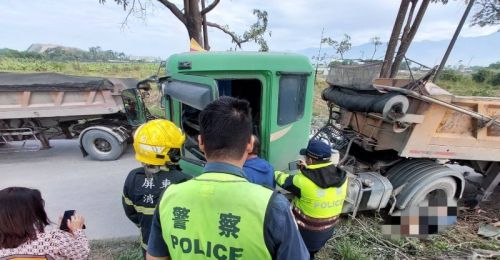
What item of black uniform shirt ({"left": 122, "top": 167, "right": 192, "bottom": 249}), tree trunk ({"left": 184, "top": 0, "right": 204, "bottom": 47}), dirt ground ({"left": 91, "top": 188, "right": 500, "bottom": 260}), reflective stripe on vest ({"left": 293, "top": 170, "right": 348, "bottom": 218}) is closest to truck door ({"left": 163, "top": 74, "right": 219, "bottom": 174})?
black uniform shirt ({"left": 122, "top": 167, "right": 192, "bottom": 249})

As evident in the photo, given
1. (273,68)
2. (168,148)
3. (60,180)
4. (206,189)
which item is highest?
(273,68)

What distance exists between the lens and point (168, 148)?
2.23m

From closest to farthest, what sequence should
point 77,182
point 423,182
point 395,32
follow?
point 423,182, point 77,182, point 395,32

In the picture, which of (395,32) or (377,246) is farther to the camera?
(395,32)

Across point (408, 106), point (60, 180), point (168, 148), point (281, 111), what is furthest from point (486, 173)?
point (60, 180)

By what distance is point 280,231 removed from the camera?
1.14 m

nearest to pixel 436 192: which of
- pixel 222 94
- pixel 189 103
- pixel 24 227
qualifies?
pixel 222 94

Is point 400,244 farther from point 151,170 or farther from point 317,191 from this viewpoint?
point 151,170

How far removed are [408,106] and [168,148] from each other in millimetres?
2835

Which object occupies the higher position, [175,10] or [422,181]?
[175,10]

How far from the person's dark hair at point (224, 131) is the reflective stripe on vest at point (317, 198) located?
62.5 inches

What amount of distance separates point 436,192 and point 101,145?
584 cm

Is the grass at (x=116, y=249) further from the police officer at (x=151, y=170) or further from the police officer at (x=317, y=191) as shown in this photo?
the police officer at (x=317, y=191)

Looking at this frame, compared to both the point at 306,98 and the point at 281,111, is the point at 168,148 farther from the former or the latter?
the point at 306,98
